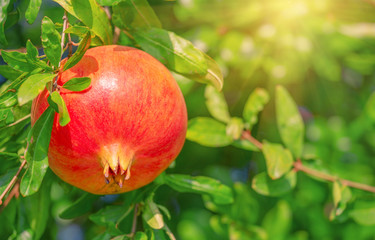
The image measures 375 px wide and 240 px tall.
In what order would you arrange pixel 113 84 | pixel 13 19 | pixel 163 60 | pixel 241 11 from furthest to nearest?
pixel 241 11 → pixel 13 19 → pixel 163 60 → pixel 113 84

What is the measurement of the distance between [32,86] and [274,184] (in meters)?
0.89

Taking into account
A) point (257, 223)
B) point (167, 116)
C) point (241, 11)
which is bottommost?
point (257, 223)

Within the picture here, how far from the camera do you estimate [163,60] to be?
1198mm

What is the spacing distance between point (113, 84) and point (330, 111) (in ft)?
5.17

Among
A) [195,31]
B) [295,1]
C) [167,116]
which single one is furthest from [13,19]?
[295,1]

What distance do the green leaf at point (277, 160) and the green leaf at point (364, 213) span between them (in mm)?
331

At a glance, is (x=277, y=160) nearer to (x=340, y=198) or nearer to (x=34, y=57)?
(x=340, y=198)

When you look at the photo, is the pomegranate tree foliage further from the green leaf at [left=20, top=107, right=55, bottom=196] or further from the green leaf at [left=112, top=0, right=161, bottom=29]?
the green leaf at [left=20, top=107, right=55, bottom=196]

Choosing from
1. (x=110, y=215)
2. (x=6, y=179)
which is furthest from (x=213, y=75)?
(x=6, y=179)

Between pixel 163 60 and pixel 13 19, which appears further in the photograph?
pixel 13 19

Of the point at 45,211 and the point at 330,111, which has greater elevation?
the point at 45,211

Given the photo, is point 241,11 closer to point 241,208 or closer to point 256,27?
point 256,27

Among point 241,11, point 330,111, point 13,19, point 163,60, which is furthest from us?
point 330,111

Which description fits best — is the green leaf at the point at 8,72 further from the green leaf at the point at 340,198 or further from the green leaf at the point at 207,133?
the green leaf at the point at 340,198
